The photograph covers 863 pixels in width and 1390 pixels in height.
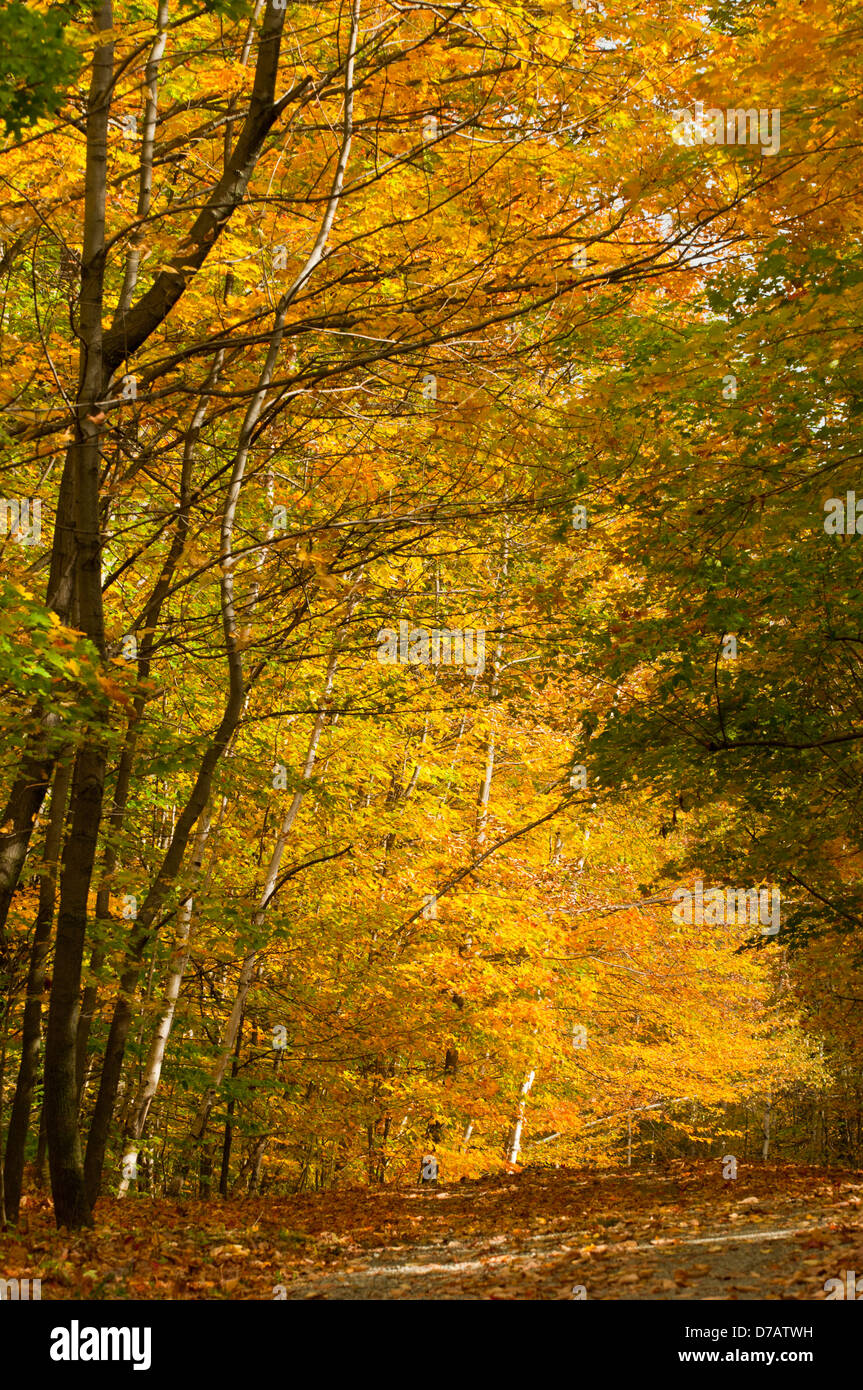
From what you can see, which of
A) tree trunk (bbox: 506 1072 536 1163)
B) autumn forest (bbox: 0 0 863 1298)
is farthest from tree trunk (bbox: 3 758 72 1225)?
tree trunk (bbox: 506 1072 536 1163)

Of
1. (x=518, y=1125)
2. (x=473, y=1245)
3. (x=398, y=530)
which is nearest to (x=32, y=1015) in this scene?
(x=473, y=1245)

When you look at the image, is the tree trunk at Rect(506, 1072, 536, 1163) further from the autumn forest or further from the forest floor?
the forest floor

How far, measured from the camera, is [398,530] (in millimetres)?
8453

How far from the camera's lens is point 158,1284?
5.66 meters

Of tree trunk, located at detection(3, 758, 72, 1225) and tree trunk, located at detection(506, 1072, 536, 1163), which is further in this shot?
tree trunk, located at detection(506, 1072, 536, 1163)

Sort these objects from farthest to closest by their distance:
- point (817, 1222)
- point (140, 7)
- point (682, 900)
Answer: point (682, 900) < point (817, 1222) < point (140, 7)

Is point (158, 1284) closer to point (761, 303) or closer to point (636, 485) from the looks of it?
point (636, 485)

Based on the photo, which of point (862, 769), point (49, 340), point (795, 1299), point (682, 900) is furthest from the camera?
point (682, 900)

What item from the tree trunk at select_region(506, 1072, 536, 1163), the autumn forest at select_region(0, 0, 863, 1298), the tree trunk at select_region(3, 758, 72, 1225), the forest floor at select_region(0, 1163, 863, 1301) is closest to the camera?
the forest floor at select_region(0, 1163, 863, 1301)

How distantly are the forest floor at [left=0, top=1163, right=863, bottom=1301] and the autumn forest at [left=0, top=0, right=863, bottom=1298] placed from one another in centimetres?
17

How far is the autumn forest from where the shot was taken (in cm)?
586

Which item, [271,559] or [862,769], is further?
[862,769]

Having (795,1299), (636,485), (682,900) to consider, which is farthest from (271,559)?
(682,900)

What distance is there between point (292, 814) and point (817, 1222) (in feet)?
20.6
